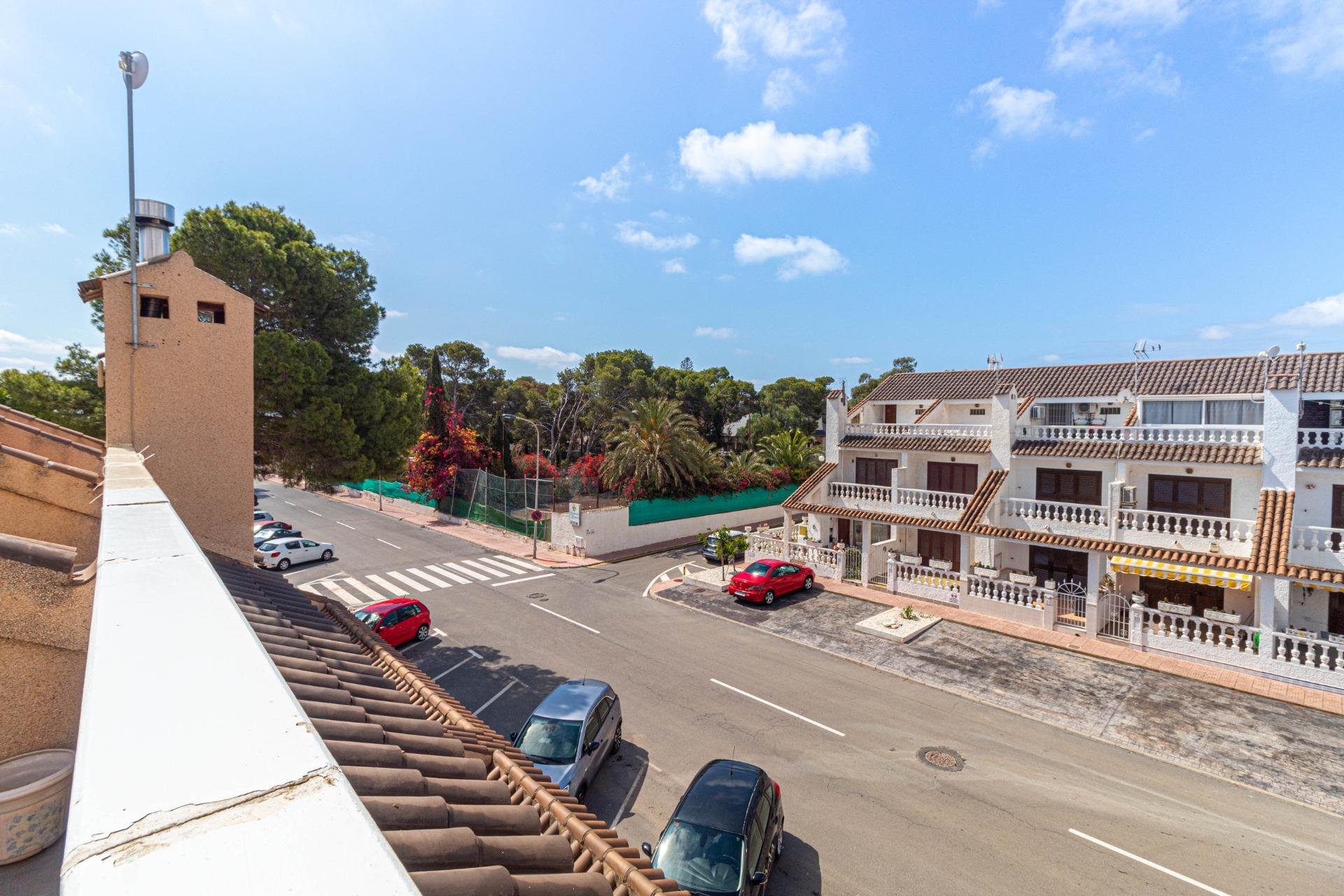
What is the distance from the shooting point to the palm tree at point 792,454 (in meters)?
39.6

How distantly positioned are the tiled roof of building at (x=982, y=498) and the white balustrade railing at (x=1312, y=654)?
24.2ft

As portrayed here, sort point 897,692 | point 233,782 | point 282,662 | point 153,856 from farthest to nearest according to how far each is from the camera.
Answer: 1. point 897,692
2. point 282,662
3. point 233,782
4. point 153,856

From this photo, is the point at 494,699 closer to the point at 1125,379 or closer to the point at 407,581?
the point at 407,581

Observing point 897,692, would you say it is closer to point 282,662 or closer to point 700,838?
point 700,838

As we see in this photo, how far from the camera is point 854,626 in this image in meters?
18.8

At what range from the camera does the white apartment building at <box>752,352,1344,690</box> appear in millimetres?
15500

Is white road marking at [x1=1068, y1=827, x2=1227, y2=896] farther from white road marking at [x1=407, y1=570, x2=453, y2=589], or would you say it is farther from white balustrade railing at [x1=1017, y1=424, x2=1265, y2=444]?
white road marking at [x1=407, y1=570, x2=453, y2=589]

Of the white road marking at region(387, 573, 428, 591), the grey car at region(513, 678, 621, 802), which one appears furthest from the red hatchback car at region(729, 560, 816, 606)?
the white road marking at region(387, 573, 428, 591)

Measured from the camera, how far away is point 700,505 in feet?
111

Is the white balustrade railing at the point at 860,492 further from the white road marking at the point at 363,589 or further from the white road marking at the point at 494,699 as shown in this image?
the white road marking at the point at 363,589

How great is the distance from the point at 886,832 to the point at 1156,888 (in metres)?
3.57

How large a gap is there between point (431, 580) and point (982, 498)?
2104cm

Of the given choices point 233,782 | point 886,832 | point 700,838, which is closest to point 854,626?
point 886,832

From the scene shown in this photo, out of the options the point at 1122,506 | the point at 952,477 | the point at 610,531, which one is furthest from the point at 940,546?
the point at 610,531
